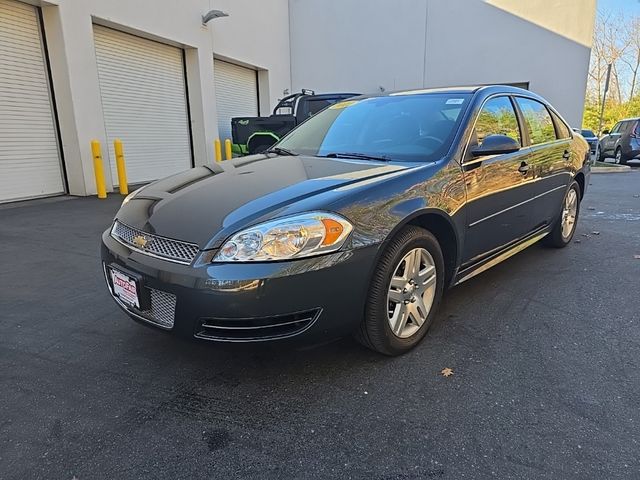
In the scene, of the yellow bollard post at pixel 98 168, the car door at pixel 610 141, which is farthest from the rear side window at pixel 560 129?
the car door at pixel 610 141

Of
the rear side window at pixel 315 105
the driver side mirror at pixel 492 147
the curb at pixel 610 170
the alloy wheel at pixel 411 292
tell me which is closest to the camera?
the alloy wheel at pixel 411 292

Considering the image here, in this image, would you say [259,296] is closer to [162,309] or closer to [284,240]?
[284,240]

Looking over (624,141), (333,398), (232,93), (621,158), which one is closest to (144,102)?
(232,93)

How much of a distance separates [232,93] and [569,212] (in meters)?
11.0

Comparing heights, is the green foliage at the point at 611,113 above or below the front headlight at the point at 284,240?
above

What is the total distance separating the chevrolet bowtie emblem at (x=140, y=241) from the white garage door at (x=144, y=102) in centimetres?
784

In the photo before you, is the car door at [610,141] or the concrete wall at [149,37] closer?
the concrete wall at [149,37]

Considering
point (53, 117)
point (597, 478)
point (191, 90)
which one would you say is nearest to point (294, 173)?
point (597, 478)

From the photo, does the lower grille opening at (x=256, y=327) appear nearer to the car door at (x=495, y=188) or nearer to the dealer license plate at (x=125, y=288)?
the dealer license plate at (x=125, y=288)

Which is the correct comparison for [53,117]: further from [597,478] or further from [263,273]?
[597,478]

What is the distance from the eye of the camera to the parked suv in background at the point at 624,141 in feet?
50.8

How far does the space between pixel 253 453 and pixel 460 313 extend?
72.2 inches

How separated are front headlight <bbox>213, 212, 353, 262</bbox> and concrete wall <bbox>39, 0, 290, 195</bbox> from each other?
25.0ft

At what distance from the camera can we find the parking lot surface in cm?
175
